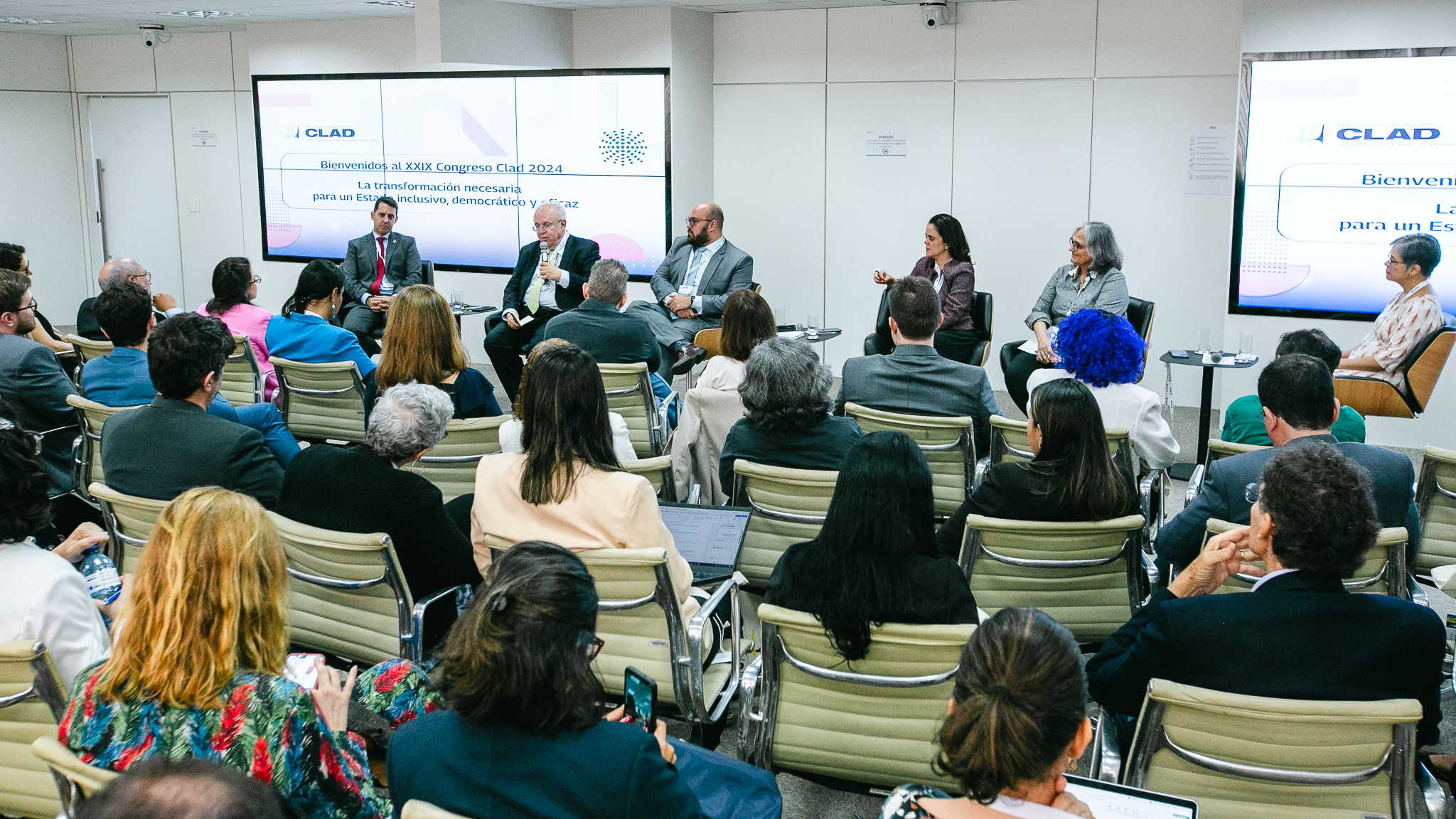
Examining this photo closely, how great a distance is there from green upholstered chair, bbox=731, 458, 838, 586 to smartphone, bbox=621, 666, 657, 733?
4.81 ft

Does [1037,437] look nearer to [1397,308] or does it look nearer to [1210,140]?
[1397,308]

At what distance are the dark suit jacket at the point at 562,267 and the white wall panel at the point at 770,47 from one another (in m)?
2.37

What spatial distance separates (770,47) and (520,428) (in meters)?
6.18

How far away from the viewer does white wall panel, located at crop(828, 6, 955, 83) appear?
8.91 meters

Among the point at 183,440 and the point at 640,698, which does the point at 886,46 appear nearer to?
the point at 183,440

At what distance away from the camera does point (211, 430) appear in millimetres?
3607

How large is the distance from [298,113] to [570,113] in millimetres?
2853

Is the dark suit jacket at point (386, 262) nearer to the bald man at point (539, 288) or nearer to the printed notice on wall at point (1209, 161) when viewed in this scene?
the bald man at point (539, 288)

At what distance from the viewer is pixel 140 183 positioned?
12.5 metres

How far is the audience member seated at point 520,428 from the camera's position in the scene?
3.48 metres

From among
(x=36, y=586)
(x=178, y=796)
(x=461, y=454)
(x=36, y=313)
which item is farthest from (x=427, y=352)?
→ (x=178, y=796)

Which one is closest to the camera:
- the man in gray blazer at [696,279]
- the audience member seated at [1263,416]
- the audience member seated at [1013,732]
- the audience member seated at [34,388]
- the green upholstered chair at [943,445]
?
the audience member seated at [1013,732]

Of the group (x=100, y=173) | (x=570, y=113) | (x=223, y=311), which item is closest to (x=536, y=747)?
(x=223, y=311)

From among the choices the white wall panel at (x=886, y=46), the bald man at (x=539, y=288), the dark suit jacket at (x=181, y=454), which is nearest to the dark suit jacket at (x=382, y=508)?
the dark suit jacket at (x=181, y=454)
